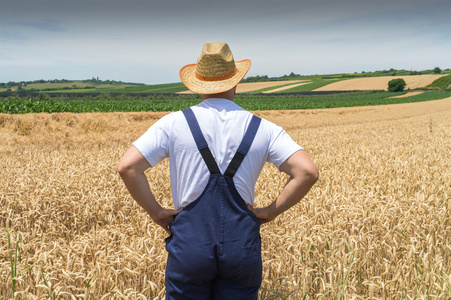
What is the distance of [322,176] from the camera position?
23.9 feet

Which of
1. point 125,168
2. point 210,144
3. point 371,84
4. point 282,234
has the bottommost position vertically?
point 282,234

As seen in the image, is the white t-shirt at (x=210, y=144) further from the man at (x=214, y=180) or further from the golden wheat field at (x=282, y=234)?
the golden wheat field at (x=282, y=234)

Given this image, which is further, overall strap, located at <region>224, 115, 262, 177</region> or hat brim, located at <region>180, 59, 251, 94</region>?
hat brim, located at <region>180, 59, 251, 94</region>

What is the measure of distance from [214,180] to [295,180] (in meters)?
0.51

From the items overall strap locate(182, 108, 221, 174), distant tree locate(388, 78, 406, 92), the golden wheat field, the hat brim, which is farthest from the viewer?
distant tree locate(388, 78, 406, 92)

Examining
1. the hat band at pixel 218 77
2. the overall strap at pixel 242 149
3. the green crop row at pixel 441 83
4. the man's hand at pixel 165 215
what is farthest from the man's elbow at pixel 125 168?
the green crop row at pixel 441 83

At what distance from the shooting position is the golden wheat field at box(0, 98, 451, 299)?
9.83ft

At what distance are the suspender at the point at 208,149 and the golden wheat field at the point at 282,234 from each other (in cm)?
126

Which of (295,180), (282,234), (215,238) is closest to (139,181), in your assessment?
(215,238)

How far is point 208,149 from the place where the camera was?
2.05 metres

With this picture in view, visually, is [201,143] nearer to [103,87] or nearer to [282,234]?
[282,234]

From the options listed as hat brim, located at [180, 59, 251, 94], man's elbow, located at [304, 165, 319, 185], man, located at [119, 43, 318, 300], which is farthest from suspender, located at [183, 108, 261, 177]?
man's elbow, located at [304, 165, 319, 185]

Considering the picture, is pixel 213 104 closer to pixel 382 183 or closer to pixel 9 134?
pixel 382 183

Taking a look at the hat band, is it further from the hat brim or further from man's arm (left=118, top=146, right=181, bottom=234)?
man's arm (left=118, top=146, right=181, bottom=234)
